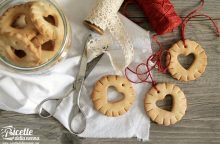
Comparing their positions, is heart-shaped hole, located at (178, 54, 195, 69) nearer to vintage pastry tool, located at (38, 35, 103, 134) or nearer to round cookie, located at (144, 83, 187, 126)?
round cookie, located at (144, 83, 187, 126)

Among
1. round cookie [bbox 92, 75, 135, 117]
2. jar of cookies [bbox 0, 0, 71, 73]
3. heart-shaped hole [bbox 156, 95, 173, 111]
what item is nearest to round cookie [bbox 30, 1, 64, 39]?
jar of cookies [bbox 0, 0, 71, 73]

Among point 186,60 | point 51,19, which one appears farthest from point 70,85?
point 186,60

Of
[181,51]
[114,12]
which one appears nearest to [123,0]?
[114,12]

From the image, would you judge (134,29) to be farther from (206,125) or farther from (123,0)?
(206,125)

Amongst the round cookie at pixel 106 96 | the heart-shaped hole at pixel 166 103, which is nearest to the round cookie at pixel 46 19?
Answer: the round cookie at pixel 106 96

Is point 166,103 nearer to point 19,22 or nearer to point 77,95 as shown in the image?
point 77,95

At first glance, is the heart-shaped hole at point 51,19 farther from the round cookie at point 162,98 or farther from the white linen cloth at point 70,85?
the round cookie at point 162,98

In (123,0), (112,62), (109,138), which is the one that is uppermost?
(123,0)
